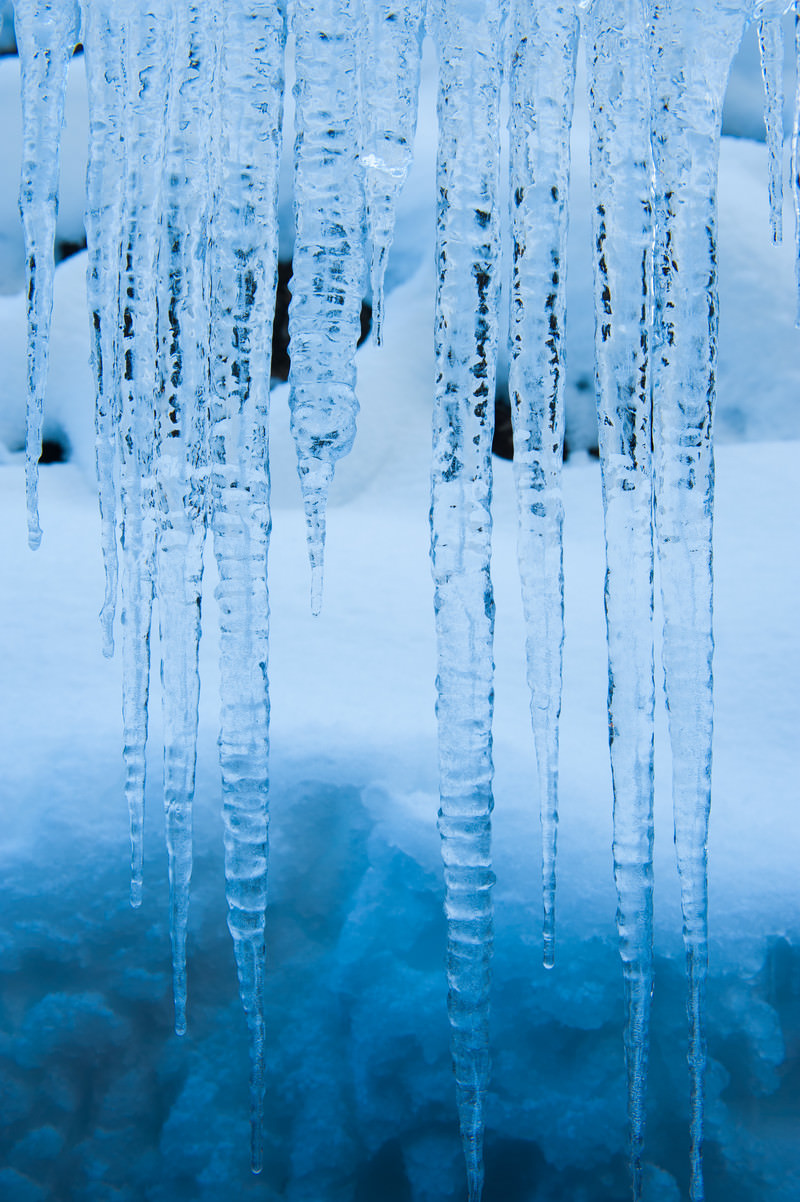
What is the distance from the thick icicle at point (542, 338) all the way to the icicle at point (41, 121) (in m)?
0.86

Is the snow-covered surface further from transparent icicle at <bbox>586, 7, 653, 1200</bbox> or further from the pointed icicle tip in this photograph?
the pointed icicle tip

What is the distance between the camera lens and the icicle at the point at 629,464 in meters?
1.16

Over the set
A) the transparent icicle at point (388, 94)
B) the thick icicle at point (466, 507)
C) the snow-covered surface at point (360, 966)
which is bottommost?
the snow-covered surface at point (360, 966)

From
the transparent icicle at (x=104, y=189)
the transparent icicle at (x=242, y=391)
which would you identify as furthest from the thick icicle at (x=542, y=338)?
the transparent icicle at (x=104, y=189)

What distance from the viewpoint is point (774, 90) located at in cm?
158

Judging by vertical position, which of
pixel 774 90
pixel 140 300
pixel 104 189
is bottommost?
pixel 140 300

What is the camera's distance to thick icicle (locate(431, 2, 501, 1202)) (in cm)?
116

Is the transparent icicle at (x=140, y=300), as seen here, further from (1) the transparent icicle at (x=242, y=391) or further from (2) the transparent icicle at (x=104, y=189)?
(1) the transparent icicle at (x=242, y=391)

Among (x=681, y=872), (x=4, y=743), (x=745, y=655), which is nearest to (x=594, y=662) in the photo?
(x=745, y=655)

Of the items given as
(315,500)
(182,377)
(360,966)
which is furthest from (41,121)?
(360,966)

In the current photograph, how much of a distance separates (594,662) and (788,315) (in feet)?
7.11

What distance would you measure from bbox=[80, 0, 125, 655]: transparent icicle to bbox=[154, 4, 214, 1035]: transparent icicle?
15cm

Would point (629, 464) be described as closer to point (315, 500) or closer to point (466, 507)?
point (466, 507)

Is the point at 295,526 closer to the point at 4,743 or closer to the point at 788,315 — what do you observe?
the point at 4,743
